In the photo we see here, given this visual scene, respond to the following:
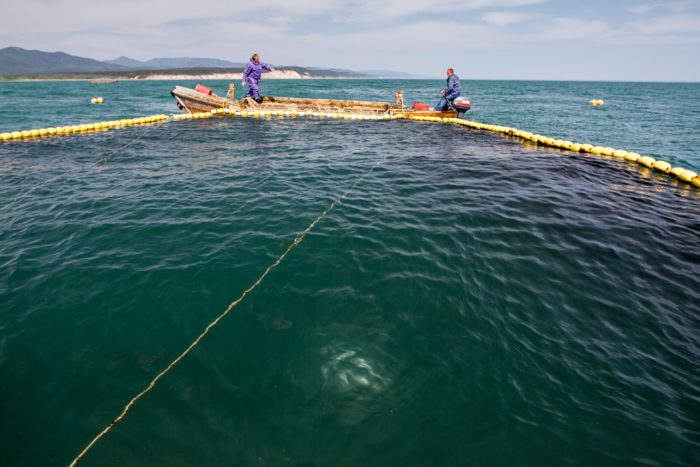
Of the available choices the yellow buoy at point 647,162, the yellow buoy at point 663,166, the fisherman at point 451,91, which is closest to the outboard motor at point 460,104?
the fisherman at point 451,91

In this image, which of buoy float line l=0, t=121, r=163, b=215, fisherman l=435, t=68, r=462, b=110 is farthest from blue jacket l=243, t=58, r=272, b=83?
fisherman l=435, t=68, r=462, b=110

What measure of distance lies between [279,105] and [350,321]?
22979mm

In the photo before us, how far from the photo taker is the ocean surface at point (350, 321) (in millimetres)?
3453

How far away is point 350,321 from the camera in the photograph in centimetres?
492

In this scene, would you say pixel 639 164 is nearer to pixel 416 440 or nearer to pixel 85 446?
pixel 416 440

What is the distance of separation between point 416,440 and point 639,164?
15.9 m

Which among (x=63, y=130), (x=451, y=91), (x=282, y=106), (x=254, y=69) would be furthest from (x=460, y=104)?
(x=63, y=130)

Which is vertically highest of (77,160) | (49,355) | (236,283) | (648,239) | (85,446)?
(77,160)

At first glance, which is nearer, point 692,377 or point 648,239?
point 692,377

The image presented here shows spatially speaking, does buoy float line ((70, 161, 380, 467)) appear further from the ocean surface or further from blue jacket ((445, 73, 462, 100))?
blue jacket ((445, 73, 462, 100))

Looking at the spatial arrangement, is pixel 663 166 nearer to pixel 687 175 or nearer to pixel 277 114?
pixel 687 175

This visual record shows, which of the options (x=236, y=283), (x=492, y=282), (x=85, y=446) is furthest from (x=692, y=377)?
(x=85, y=446)

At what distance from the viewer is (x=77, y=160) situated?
1247 centimetres

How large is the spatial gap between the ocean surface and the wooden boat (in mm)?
14010
